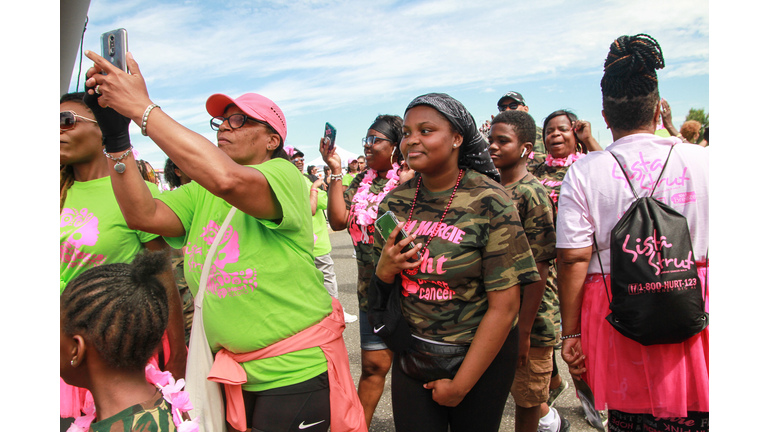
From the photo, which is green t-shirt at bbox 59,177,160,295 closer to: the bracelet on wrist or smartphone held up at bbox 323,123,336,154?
the bracelet on wrist

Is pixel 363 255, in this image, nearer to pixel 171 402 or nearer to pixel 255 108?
pixel 255 108

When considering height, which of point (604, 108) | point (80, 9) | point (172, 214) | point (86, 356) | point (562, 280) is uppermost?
point (80, 9)

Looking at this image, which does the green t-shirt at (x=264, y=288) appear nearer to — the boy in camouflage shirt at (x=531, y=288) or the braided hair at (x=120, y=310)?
the braided hair at (x=120, y=310)

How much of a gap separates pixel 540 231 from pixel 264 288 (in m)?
1.79

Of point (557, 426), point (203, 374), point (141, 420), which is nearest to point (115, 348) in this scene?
point (141, 420)

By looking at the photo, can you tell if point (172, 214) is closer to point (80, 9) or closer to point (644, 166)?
point (644, 166)

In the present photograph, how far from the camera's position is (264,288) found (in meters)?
1.95

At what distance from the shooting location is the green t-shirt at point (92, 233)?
7.23 feet

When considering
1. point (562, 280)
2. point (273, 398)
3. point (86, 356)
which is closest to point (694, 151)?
point (562, 280)

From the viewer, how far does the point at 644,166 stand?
2.01 metres

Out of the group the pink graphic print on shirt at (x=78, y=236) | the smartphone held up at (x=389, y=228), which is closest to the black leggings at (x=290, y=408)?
the smartphone held up at (x=389, y=228)

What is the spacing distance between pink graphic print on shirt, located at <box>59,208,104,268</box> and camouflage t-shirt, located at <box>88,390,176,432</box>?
943 millimetres

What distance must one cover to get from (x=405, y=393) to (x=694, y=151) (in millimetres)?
1677

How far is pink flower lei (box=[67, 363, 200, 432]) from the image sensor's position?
5.14ft
